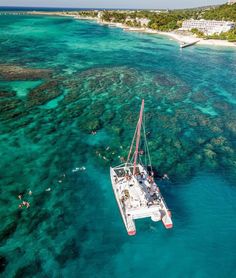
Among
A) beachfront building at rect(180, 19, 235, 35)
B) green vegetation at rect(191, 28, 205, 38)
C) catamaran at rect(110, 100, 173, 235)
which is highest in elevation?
catamaran at rect(110, 100, 173, 235)

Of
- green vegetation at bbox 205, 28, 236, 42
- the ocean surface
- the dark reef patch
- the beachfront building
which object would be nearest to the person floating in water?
the ocean surface

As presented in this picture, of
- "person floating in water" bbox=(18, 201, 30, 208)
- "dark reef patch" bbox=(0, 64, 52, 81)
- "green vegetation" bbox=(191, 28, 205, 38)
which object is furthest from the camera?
"green vegetation" bbox=(191, 28, 205, 38)

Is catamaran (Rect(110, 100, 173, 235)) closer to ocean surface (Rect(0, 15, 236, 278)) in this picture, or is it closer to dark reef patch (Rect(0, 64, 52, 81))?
ocean surface (Rect(0, 15, 236, 278))

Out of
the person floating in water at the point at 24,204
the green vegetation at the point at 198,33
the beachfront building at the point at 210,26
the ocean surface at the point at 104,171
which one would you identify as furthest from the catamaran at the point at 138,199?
the beachfront building at the point at 210,26

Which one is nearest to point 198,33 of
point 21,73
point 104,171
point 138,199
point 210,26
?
point 210,26

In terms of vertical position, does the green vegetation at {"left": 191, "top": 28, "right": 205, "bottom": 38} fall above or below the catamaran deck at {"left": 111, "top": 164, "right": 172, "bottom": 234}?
below
